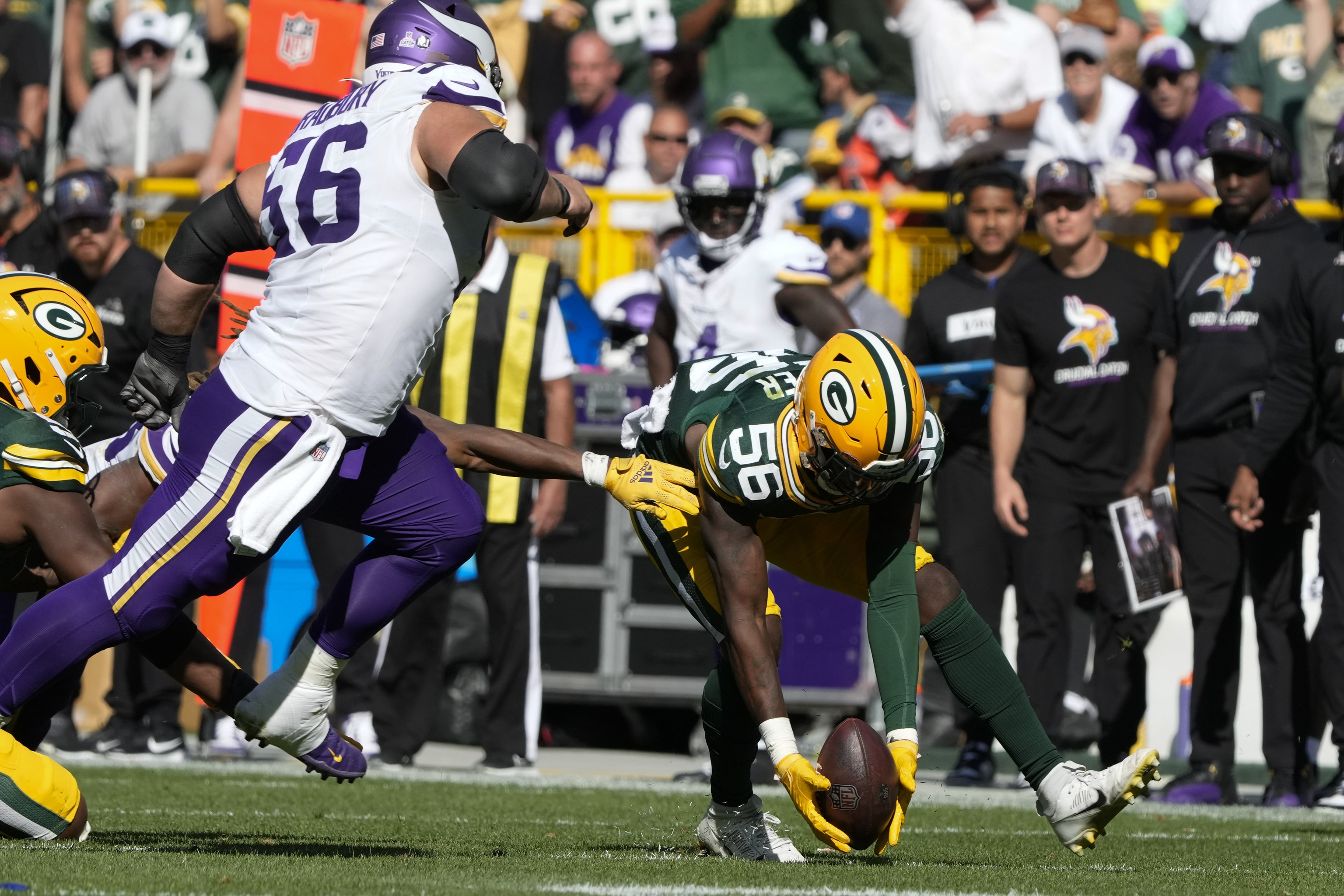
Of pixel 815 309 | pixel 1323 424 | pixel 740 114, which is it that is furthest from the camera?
pixel 740 114

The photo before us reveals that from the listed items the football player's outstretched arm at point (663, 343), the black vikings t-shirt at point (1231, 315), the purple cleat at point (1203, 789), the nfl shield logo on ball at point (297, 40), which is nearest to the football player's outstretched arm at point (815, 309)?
the football player's outstretched arm at point (663, 343)

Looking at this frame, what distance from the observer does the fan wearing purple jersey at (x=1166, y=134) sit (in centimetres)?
→ 945

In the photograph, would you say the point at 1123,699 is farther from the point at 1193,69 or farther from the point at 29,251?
the point at 29,251

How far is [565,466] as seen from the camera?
5.02 m

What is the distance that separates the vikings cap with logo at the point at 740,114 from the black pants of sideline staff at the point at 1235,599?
418 centimetres

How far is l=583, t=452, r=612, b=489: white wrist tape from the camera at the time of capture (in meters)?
4.95

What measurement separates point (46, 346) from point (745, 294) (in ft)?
10.2

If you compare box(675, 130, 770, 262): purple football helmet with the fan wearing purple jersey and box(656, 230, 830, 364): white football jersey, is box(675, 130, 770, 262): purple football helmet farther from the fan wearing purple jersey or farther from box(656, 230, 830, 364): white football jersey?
the fan wearing purple jersey

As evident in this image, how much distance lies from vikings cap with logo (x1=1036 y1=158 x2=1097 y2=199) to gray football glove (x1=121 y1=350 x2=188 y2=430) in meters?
4.31

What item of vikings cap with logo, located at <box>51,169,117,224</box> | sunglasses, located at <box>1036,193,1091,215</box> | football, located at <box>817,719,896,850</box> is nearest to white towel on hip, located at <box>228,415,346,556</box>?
football, located at <box>817,719,896,850</box>

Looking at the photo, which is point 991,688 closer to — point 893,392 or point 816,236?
point 893,392

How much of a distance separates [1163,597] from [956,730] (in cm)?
183

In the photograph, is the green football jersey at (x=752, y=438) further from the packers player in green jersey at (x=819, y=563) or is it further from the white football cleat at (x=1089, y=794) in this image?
the white football cleat at (x=1089, y=794)

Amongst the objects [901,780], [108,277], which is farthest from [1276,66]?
[901,780]
